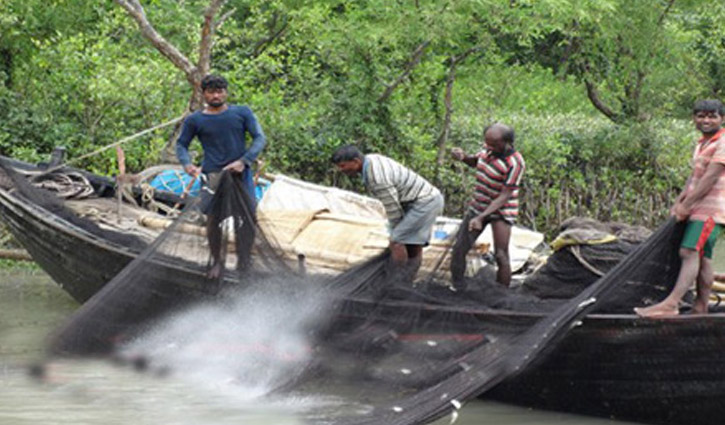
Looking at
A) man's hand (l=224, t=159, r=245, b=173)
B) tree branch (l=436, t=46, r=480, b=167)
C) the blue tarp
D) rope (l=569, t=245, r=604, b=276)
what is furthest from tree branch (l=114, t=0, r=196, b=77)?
rope (l=569, t=245, r=604, b=276)

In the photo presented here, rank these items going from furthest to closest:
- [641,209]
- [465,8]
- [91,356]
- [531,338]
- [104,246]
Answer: [641,209] < [465,8] < [104,246] < [91,356] < [531,338]

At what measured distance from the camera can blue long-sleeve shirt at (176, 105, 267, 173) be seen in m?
8.55

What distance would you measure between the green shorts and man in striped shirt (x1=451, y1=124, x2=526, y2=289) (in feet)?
4.70

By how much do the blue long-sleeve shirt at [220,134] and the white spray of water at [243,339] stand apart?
3.82ft

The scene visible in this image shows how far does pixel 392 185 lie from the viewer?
766 centimetres

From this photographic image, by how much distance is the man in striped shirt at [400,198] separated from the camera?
756cm

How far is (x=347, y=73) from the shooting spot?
46.6 ft

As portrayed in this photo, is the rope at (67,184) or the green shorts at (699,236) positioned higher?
the green shorts at (699,236)

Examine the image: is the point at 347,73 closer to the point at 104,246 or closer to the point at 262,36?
the point at 262,36

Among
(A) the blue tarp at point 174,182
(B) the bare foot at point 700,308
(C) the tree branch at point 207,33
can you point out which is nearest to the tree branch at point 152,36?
(C) the tree branch at point 207,33

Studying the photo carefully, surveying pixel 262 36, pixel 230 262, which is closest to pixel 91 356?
pixel 230 262

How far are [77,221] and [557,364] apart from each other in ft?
14.8

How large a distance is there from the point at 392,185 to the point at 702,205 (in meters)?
2.03

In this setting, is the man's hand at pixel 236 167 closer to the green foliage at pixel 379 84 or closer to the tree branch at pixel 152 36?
the tree branch at pixel 152 36
